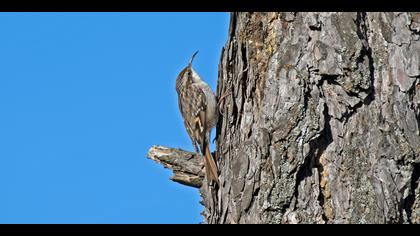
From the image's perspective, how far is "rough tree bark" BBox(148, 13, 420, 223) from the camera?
12.0 ft

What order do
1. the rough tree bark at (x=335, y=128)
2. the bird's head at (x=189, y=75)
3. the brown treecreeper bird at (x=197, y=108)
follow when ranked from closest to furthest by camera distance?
the rough tree bark at (x=335, y=128) < the brown treecreeper bird at (x=197, y=108) < the bird's head at (x=189, y=75)

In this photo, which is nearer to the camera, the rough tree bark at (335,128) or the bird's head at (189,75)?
the rough tree bark at (335,128)

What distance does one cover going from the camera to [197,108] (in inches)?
213

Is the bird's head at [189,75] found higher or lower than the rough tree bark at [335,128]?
higher

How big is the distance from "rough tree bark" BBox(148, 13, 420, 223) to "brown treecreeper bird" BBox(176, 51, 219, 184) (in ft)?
1.84

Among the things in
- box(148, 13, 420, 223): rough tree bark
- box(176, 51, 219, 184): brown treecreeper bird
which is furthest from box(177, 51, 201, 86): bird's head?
box(148, 13, 420, 223): rough tree bark

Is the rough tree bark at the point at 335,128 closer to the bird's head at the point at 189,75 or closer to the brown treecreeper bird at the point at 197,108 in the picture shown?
the brown treecreeper bird at the point at 197,108

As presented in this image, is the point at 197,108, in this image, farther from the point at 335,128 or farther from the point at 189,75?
the point at 335,128

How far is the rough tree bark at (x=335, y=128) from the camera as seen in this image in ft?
12.0

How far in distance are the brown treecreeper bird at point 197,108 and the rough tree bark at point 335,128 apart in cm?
56

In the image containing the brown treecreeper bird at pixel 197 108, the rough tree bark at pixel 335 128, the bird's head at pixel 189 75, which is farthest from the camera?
the bird's head at pixel 189 75

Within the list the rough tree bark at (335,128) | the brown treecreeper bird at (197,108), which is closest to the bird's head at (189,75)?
the brown treecreeper bird at (197,108)

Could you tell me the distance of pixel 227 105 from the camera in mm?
4164

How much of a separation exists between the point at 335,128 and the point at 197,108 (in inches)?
71.3
